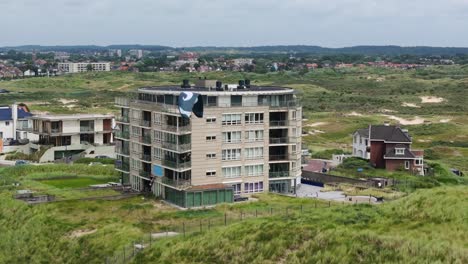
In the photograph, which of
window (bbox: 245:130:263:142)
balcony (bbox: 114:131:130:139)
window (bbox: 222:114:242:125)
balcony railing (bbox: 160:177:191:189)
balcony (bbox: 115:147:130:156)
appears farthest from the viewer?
balcony (bbox: 114:131:130:139)

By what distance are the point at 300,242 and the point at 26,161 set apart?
52.8m

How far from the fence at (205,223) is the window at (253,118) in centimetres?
978

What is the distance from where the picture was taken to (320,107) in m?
176

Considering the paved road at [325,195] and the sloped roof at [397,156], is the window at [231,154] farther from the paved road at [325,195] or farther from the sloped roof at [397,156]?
the sloped roof at [397,156]

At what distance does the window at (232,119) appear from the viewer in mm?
65000

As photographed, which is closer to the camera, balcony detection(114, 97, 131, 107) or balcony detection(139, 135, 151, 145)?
balcony detection(139, 135, 151, 145)

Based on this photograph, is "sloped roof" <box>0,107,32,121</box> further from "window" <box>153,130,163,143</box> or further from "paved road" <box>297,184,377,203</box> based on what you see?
"paved road" <box>297,184,377,203</box>

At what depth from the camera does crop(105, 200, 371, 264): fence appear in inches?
1891

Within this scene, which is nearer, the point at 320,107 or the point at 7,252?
the point at 7,252

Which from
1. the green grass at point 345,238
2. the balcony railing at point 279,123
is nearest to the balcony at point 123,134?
the balcony railing at point 279,123

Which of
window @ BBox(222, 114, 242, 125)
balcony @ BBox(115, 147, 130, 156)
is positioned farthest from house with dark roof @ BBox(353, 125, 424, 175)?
balcony @ BBox(115, 147, 130, 156)

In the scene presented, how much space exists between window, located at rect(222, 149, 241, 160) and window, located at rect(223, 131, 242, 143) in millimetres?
Result: 817

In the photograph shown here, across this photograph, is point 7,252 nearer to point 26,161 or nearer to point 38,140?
point 26,161

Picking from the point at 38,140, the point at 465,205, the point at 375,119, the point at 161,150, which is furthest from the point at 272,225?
the point at 375,119
